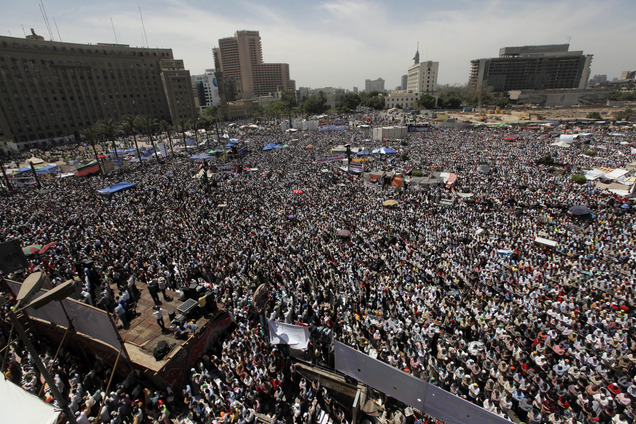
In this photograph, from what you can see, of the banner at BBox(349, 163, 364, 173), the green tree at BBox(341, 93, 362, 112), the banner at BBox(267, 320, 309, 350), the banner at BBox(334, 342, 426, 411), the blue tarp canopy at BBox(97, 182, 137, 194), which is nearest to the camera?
the banner at BBox(334, 342, 426, 411)

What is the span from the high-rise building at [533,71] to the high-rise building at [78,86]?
423ft

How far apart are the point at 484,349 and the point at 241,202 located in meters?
19.7

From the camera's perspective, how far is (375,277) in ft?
46.7

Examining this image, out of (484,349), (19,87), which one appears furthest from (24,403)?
(19,87)

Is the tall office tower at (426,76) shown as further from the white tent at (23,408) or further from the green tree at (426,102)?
the white tent at (23,408)

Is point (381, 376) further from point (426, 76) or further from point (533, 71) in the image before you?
point (533, 71)

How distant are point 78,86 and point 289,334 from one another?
9856 cm

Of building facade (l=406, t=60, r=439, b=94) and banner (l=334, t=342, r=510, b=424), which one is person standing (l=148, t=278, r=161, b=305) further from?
building facade (l=406, t=60, r=439, b=94)

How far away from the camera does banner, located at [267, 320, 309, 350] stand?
987 cm

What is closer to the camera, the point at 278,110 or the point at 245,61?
the point at 278,110

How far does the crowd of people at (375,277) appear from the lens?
28.6 ft

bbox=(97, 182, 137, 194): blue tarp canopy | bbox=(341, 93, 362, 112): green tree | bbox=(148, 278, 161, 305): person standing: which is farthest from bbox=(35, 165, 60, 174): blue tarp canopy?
bbox=(341, 93, 362, 112): green tree

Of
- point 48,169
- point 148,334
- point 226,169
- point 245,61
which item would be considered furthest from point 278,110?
point 245,61

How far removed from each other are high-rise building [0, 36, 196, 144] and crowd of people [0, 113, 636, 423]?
5924 centimetres
